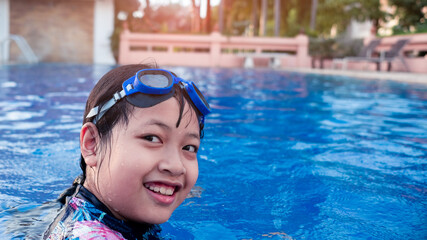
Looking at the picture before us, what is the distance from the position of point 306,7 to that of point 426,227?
29.3m

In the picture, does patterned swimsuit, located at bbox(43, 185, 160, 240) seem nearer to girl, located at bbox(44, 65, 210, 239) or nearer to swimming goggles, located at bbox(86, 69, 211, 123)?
girl, located at bbox(44, 65, 210, 239)

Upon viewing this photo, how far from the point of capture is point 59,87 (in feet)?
28.9

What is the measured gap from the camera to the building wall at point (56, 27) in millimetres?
21406

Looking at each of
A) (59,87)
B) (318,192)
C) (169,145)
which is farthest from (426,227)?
(59,87)

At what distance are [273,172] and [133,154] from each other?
2.10 meters

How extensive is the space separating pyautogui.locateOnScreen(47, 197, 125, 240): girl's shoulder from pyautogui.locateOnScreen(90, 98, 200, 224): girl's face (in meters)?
0.06

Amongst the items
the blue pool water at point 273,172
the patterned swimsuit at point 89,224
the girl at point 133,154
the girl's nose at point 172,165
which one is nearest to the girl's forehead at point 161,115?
the girl at point 133,154

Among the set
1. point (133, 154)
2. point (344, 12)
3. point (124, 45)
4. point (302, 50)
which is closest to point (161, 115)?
point (133, 154)

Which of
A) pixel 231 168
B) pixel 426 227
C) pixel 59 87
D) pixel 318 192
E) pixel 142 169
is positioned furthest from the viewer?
pixel 59 87

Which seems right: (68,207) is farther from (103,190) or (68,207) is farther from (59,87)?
(59,87)

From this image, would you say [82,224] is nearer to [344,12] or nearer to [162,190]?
[162,190]

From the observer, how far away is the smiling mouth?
1395mm

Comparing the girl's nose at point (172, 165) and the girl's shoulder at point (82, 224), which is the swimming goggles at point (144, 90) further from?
the girl's shoulder at point (82, 224)

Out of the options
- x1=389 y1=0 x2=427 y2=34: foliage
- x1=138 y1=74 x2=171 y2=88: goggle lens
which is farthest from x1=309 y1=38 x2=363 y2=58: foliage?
x1=138 y1=74 x2=171 y2=88: goggle lens
